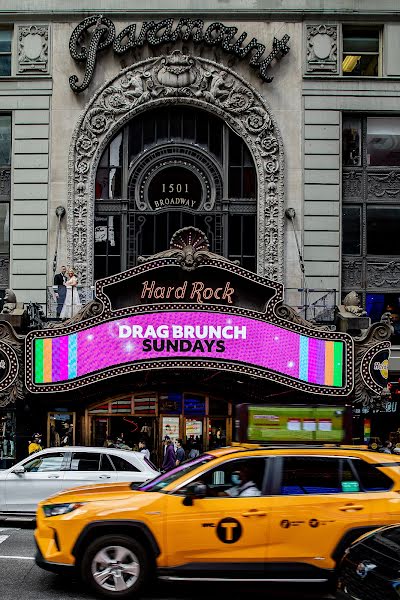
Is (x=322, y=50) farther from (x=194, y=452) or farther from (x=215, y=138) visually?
(x=194, y=452)

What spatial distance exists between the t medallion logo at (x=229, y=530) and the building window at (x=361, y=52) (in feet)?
80.0

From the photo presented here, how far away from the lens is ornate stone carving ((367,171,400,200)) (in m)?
33.0

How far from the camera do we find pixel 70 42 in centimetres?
3269

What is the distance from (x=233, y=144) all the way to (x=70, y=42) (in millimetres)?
6257

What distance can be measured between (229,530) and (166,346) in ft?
49.3

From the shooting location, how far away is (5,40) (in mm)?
33531

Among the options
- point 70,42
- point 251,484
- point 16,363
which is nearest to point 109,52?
point 70,42

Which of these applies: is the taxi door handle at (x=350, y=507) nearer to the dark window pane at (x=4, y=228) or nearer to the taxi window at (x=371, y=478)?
the taxi window at (x=371, y=478)

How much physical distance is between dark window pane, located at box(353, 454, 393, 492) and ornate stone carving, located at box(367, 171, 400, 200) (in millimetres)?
21920

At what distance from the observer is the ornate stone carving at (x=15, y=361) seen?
87.1ft

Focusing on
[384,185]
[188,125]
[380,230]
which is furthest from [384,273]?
[188,125]

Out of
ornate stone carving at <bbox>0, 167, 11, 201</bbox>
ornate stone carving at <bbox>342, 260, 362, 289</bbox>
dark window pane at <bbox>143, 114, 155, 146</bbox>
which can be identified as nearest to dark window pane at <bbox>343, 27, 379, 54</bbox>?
dark window pane at <bbox>143, 114, 155, 146</bbox>

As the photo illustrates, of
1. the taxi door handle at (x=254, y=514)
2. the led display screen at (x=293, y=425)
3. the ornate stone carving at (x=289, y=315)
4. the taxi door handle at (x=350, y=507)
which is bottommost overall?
the taxi door handle at (x=254, y=514)

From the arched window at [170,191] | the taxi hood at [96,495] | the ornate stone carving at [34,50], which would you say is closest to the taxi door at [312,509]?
the taxi hood at [96,495]
